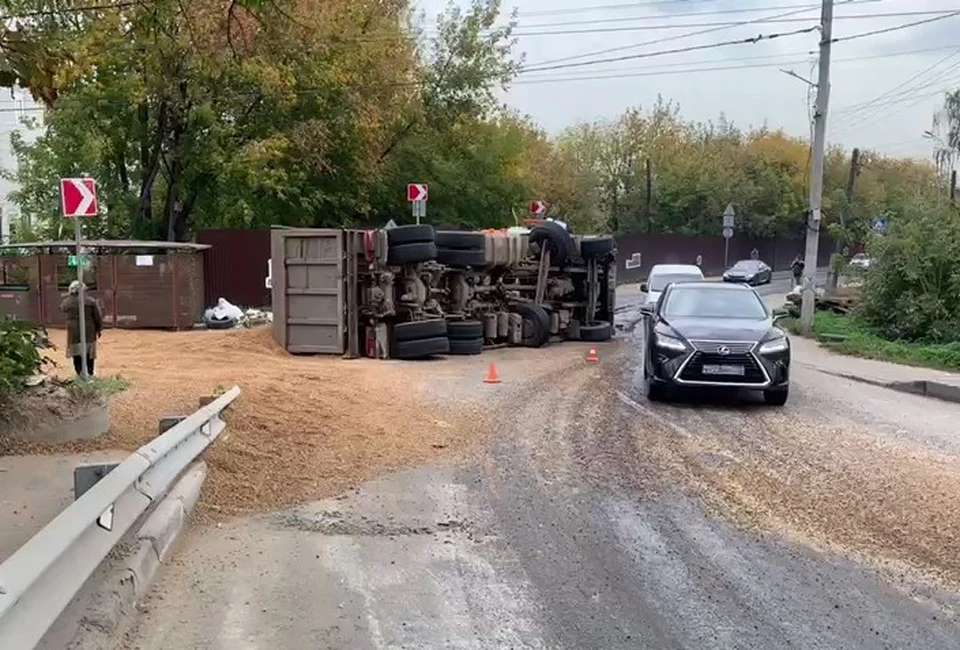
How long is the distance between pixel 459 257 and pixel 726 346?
7.10 m

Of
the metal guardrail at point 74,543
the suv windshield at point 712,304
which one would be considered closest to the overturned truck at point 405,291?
the suv windshield at point 712,304

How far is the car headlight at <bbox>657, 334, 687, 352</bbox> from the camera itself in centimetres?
1167

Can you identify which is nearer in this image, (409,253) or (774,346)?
(774,346)

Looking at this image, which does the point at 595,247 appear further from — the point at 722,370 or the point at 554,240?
the point at 722,370

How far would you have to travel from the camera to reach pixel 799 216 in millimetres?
68688

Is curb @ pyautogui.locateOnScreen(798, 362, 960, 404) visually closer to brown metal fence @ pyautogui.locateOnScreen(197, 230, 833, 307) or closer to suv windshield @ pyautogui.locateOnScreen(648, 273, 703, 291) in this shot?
suv windshield @ pyautogui.locateOnScreen(648, 273, 703, 291)

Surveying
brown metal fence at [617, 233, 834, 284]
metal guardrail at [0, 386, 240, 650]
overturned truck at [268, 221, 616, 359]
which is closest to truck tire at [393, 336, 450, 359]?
overturned truck at [268, 221, 616, 359]

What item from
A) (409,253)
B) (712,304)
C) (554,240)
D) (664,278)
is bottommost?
(664,278)

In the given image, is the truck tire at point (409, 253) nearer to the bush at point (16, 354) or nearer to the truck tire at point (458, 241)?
the truck tire at point (458, 241)

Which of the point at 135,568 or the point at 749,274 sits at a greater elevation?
the point at 135,568

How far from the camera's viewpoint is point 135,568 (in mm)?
4875

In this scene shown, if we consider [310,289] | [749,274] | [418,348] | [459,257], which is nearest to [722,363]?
[418,348]

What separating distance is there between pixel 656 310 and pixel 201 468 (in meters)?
7.74

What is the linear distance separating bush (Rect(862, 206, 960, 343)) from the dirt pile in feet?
37.4
